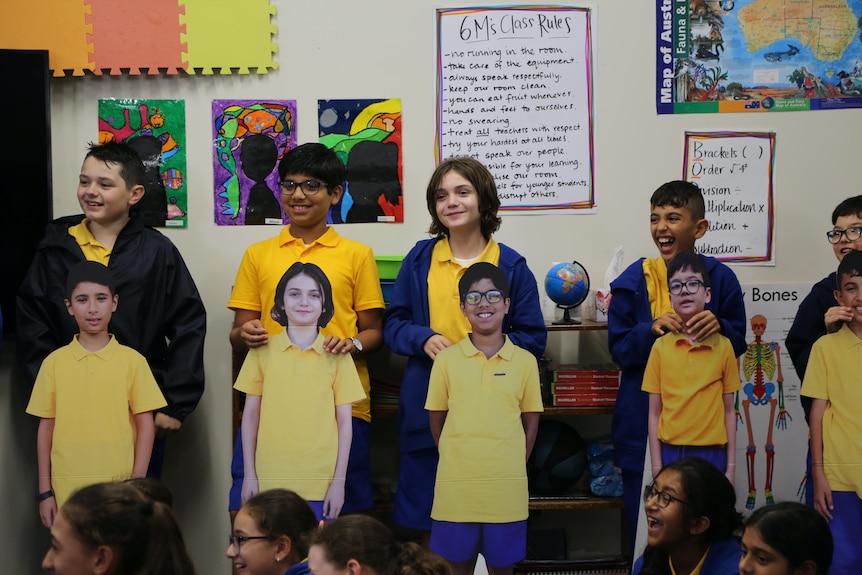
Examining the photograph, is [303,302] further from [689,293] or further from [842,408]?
[842,408]

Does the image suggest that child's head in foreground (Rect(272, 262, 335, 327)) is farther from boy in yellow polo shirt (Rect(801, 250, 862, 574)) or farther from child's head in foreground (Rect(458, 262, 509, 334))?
boy in yellow polo shirt (Rect(801, 250, 862, 574))

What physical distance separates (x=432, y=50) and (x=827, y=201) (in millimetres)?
1849

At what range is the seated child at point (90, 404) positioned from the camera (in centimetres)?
335

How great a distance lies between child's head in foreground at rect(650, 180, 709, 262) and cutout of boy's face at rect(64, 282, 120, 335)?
6.61 feet

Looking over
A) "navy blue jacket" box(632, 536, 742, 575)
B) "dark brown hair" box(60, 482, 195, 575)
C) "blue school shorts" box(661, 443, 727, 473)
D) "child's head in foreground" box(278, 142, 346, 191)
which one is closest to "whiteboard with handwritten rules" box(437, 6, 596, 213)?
"child's head in foreground" box(278, 142, 346, 191)

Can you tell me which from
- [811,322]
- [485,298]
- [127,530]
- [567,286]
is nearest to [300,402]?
[485,298]

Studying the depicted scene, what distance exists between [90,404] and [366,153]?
155 centimetres

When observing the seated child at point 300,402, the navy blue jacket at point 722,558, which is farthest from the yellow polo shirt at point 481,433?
the navy blue jacket at point 722,558

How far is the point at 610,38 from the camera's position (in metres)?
4.20

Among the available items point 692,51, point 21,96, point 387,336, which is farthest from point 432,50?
point 21,96

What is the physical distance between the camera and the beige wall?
415cm

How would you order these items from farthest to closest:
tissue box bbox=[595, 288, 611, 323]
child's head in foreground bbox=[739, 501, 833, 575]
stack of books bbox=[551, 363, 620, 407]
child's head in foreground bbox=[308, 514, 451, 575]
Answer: tissue box bbox=[595, 288, 611, 323], stack of books bbox=[551, 363, 620, 407], child's head in foreground bbox=[739, 501, 833, 575], child's head in foreground bbox=[308, 514, 451, 575]

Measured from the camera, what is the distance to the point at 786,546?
258 cm

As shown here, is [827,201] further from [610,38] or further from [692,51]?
[610,38]
